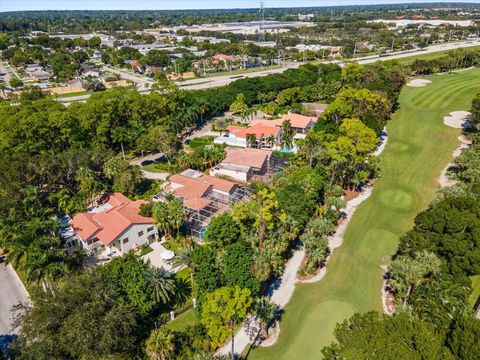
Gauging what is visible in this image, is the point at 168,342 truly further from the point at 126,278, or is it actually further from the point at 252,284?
the point at 252,284

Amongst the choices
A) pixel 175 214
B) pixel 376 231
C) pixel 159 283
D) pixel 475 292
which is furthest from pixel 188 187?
pixel 475 292

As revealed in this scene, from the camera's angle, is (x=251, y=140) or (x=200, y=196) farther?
(x=251, y=140)

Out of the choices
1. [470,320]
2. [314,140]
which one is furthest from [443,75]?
[470,320]

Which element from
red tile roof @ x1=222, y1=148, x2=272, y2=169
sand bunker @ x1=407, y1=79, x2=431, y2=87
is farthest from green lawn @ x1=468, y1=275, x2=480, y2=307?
sand bunker @ x1=407, y1=79, x2=431, y2=87

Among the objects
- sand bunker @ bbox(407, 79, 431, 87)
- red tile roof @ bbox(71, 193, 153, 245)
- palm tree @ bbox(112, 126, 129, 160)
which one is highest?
palm tree @ bbox(112, 126, 129, 160)

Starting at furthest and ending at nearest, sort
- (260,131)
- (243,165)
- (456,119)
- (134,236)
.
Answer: (456,119)
(260,131)
(243,165)
(134,236)

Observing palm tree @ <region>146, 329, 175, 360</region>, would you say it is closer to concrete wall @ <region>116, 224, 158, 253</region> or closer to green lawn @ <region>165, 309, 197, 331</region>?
green lawn @ <region>165, 309, 197, 331</region>

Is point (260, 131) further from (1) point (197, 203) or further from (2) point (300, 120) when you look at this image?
(1) point (197, 203)

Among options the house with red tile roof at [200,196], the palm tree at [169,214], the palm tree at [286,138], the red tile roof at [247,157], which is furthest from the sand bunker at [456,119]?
the palm tree at [169,214]
